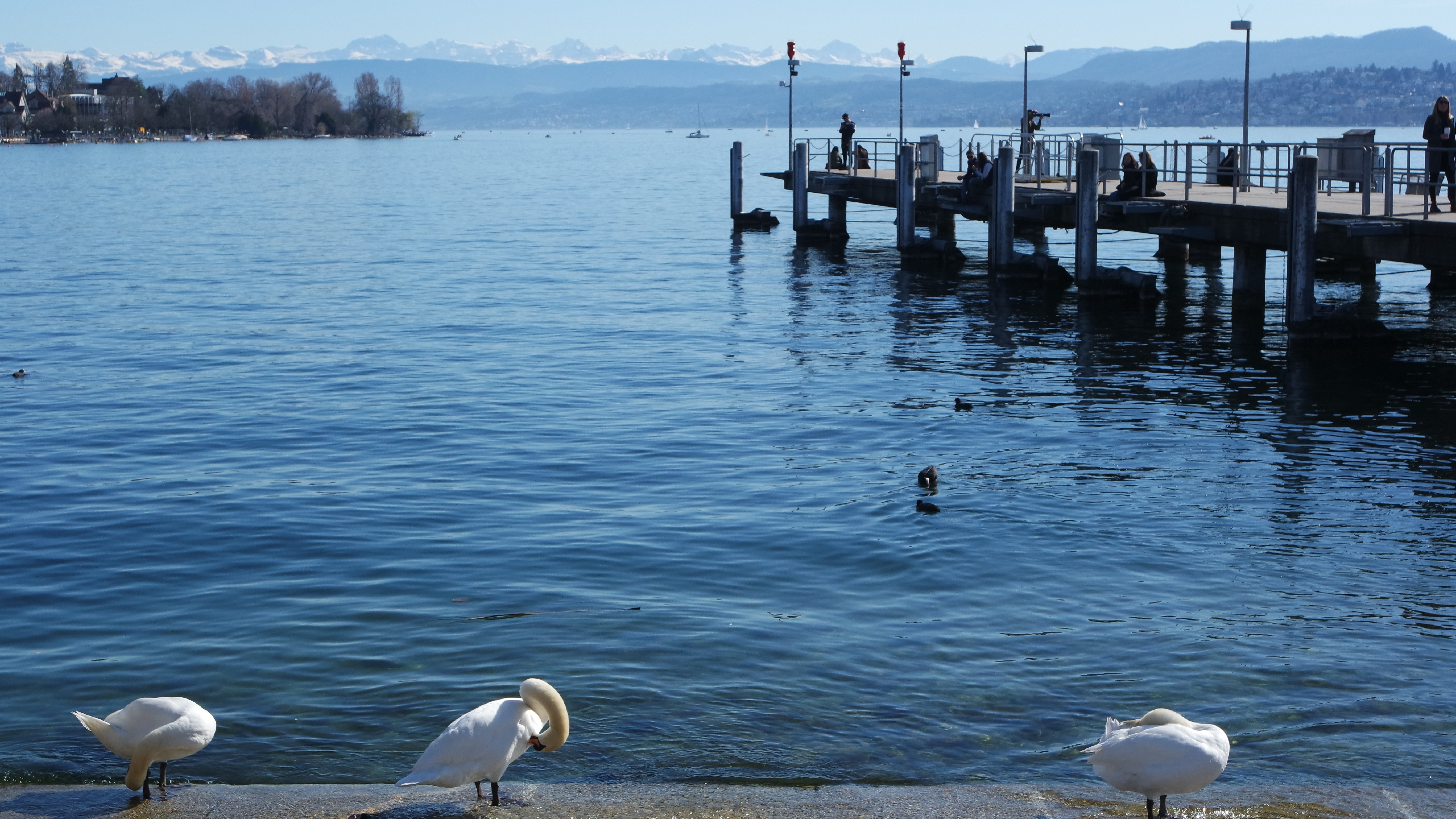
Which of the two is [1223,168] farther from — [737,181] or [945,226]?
[737,181]

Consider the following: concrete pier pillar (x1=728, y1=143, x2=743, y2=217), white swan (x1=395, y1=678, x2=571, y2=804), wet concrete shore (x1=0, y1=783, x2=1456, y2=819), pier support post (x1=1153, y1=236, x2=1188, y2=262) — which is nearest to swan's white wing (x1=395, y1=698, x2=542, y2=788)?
white swan (x1=395, y1=678, x2=571, y2=804)

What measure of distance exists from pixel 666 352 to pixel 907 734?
17.3 m

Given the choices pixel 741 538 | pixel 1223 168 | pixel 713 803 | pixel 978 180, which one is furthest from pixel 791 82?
pixel 713 803

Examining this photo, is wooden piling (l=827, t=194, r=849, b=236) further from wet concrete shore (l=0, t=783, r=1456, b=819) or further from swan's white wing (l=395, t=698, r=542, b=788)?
swan's white wing (l=395, t=698, r=542, b=788)

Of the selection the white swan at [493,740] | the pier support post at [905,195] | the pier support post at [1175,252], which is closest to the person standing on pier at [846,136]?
the pier support post at [905,195]

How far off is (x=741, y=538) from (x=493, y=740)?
20.6 feet

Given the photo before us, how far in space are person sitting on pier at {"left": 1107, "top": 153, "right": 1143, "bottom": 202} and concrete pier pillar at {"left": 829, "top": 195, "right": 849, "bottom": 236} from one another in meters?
19.9

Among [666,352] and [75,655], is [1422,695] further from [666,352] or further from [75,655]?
[666,352]

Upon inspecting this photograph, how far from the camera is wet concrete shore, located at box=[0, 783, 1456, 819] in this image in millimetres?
7656

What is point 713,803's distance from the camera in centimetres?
793

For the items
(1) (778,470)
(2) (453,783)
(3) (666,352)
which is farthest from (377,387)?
(2) (453,783)

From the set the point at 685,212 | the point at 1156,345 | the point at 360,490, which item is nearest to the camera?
the point at 360,490

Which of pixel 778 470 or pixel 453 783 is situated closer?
pixel 453 783

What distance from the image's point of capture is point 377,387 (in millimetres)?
22266
